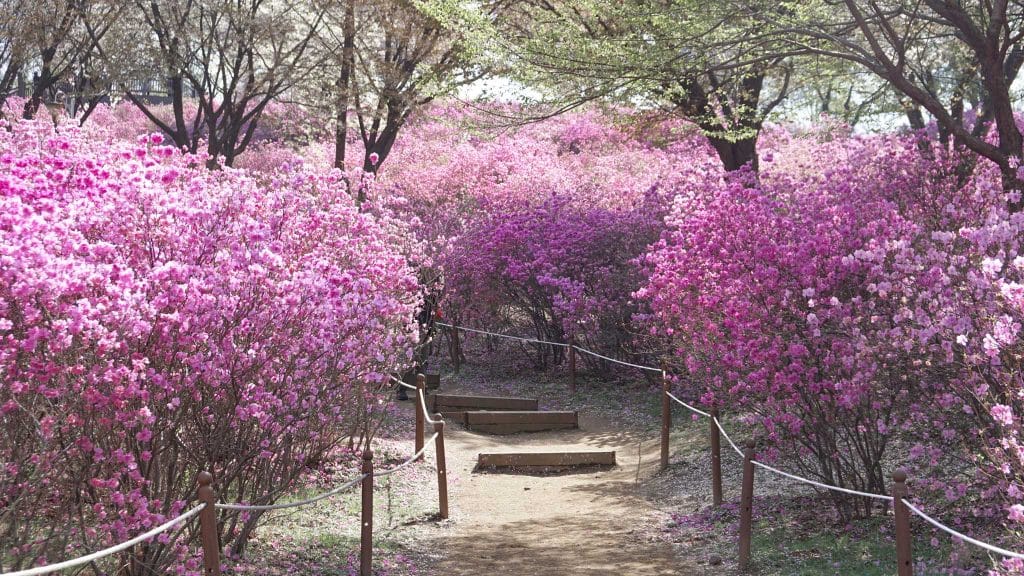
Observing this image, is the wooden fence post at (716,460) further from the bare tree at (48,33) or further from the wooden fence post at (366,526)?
the bare tree at (48,33)

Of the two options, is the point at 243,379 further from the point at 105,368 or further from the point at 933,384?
the point at 933,384

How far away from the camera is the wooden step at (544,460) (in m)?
10.5

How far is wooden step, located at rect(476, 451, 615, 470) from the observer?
10.5 metres

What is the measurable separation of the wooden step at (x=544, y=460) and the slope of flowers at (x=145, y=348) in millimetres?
3866

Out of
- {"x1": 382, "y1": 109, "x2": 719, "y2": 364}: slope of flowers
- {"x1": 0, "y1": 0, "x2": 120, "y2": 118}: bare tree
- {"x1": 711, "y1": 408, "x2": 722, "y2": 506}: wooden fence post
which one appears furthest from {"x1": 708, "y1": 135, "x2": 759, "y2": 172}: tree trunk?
{"x1": 0, "y1": 0, "x2": 120, "y2": 118}: bare tree

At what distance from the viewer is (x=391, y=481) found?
31.2 feet

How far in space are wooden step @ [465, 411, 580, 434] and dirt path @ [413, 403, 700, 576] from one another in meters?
0.68

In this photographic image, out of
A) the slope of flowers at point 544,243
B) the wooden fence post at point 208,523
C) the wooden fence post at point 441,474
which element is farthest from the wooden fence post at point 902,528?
the slope of flowers at point 544,243

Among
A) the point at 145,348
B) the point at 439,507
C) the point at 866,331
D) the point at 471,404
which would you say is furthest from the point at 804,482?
the point at 471,404

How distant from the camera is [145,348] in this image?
491 cm

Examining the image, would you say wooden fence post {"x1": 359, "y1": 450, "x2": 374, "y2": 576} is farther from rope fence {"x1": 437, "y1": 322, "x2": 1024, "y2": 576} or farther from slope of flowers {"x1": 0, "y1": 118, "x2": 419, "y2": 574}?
rope fence {"x1": 437, "y1": 322, "x2": 1024, "y2": 576}

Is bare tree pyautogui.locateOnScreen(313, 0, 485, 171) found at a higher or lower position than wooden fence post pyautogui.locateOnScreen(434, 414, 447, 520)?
higher

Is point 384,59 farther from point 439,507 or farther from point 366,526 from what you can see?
point 366,526

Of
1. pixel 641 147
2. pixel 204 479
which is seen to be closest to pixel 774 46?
pixel 204 479
